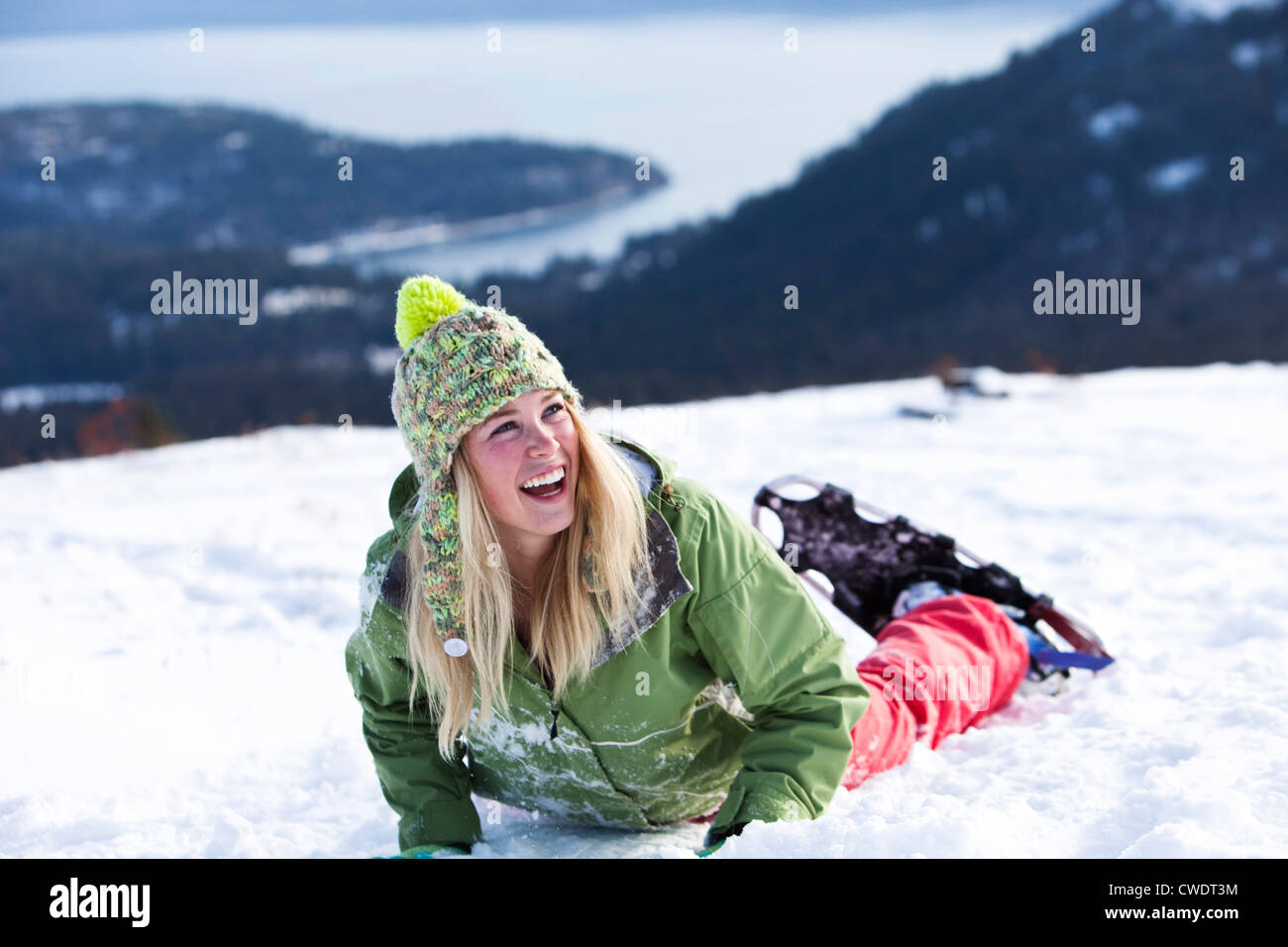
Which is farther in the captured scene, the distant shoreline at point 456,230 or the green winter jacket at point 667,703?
the distant shoreline at point 456,230

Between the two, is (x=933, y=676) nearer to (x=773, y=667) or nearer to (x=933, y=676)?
(x=933, y=676)

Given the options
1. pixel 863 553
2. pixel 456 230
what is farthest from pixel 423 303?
pixel 456 230

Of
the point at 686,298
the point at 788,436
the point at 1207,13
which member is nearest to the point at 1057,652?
the point at 788,436

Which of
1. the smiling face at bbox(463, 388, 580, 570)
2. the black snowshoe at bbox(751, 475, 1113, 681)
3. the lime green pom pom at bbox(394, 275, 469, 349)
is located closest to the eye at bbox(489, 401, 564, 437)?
the smiling face at bbox(463, 388, 580, 570)

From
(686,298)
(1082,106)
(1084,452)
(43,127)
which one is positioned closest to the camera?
(1084,452)

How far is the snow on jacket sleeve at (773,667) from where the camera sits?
205 centimetres

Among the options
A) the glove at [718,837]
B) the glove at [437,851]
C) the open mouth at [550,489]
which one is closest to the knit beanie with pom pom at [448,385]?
the open mouth at [550,489]

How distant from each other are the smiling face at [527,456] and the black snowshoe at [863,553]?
149cm

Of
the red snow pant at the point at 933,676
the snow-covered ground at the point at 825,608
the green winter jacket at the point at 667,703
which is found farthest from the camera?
the red snow pant at the point at 933,676

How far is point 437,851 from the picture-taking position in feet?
7.17

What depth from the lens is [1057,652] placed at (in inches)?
119

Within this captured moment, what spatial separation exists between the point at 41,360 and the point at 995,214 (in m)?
93.6

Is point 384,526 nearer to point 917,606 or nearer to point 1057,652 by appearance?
point 917,606

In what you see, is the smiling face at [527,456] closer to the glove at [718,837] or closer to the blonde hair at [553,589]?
the blonde hair at [553,589]
